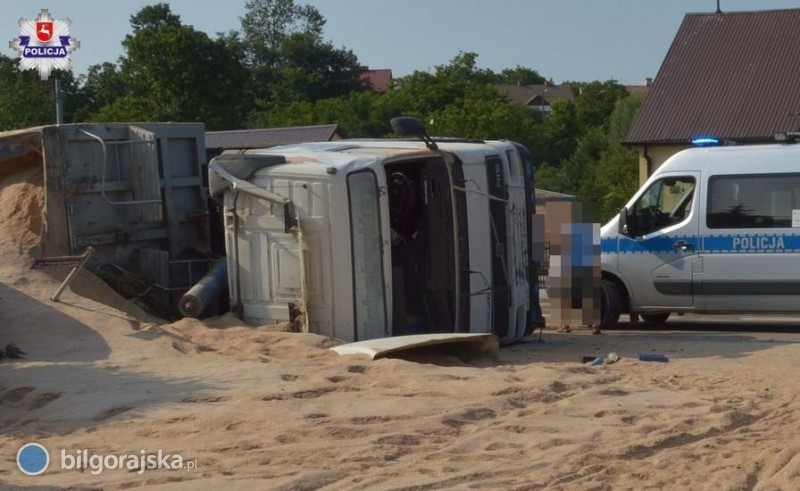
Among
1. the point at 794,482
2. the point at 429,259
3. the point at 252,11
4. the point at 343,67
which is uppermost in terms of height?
the point at 252,11

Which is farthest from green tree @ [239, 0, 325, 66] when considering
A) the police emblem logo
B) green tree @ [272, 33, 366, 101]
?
the police emblem logo

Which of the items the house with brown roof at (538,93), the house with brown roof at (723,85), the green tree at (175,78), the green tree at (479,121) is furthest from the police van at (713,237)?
the house with brown roof at (538,93)

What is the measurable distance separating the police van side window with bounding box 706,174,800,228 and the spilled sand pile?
2.57 m

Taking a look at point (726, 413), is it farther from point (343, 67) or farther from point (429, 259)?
point (343, 67)

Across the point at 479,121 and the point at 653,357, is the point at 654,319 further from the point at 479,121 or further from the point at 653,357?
the point at 479,121

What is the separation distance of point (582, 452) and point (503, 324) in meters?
5.91

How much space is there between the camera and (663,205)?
1522 centimetres

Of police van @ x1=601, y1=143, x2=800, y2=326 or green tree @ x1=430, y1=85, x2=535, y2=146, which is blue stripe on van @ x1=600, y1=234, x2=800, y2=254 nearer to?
police van @ x1=601, y1=143, x2=800, y2=326

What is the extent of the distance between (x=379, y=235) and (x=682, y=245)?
4.81m

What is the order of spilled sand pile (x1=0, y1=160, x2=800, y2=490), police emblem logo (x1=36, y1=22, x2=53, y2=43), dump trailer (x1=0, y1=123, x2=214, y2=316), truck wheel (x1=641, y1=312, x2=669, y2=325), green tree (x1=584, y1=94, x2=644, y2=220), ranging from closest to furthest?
spilled sand pile (x1=0, y1=160, x2=800, y2=490), dump trailer (x1=0, y1=123, x2=214, y2=316), truck wheel (x1=641, y1=312, x2=669, y2=325), police emblem logo (x1=36, y1=22, x2=53, y2=43), green tree (x1=584, y1=94, x2=644, y2=220)

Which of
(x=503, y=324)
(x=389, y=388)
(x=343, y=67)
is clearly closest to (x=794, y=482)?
(x=389, y=388)

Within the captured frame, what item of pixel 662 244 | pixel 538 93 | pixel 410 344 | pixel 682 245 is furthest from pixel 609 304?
pixel 538 93

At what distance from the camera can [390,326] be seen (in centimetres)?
1198

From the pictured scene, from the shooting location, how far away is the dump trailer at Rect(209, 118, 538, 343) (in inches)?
464
